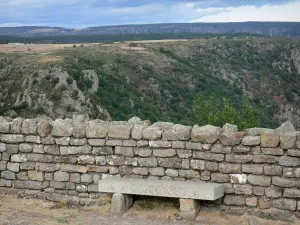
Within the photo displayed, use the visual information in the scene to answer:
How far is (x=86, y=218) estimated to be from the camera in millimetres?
7566

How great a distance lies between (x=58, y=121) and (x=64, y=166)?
84 cm

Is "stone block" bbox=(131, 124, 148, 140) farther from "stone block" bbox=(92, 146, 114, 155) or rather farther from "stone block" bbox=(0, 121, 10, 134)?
"stone block" bbox=(0, 121, 10, 134)

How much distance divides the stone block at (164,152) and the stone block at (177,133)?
0.64 feet

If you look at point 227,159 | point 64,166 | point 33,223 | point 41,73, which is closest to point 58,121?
point 64,166

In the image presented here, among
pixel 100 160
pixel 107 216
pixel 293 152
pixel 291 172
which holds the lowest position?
pixel 107 216

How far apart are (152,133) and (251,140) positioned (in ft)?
5.48

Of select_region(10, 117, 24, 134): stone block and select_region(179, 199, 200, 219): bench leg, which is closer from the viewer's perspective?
select_region(179, 199, 200, 219): bench leg

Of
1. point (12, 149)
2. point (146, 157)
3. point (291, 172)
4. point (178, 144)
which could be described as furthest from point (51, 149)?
point (291, 172)

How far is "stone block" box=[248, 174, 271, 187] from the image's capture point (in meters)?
7.15

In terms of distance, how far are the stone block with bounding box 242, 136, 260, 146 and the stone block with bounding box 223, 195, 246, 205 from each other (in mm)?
905

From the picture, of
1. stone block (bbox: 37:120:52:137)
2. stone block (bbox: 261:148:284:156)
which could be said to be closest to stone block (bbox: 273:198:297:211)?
stone block (bbox: 261:148:284:156)

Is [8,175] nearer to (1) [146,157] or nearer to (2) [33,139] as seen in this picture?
(2) [33,139]

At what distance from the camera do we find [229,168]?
7.33 meters

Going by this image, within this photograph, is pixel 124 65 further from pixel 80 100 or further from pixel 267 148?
pixel 267 148
